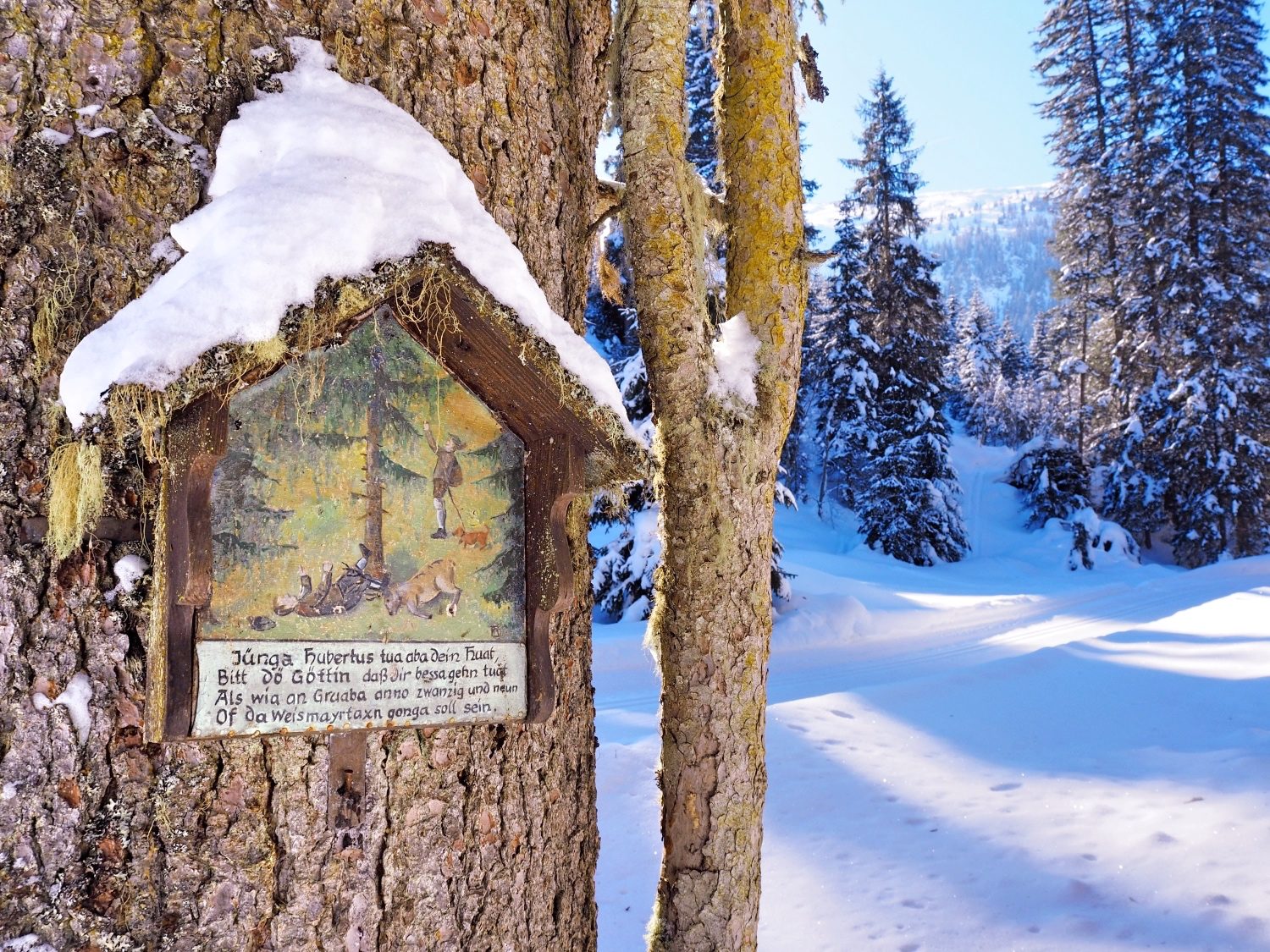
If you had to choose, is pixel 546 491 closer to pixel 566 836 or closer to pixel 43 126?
pixel 566 836

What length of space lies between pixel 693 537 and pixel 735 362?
526mm

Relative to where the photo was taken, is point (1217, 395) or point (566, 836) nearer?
point (566, 836)

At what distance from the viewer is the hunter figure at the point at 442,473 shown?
1.79 metres

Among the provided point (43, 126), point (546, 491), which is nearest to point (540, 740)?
point (546, 491)

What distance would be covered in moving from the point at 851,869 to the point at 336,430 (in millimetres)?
4258

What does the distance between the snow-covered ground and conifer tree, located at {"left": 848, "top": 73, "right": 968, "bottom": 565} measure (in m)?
12.0

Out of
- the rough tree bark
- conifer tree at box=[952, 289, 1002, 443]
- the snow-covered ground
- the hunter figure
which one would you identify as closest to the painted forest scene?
the hunter figure

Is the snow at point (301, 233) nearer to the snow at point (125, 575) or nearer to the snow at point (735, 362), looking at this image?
the snow at point (125, 575)

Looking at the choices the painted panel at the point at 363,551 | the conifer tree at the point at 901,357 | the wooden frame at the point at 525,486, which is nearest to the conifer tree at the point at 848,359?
the conifer tree at the point at 901,357

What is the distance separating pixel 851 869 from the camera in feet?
16.0

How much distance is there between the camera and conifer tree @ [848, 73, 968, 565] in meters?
24.5

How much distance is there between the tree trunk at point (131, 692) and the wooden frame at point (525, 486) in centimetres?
A: 14

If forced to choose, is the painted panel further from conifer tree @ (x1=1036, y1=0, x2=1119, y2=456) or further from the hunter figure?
conifer tree @ (x1=1036, y1=0, x2=1119, y2=456)

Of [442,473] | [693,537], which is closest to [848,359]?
[693,537]
